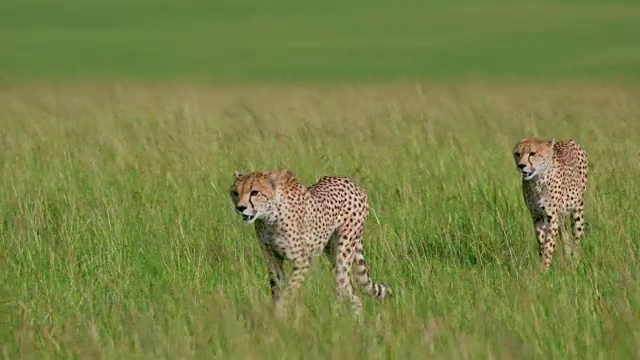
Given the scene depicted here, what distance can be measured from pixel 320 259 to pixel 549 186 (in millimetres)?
1330

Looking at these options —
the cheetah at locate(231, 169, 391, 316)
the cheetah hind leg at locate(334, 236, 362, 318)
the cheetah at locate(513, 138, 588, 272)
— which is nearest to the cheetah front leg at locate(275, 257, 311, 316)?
the cheetah at locate(231, 169, 391, 316)

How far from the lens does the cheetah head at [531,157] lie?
564 centimetres

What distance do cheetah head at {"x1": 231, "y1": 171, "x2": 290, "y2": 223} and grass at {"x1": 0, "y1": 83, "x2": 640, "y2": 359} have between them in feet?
0.66

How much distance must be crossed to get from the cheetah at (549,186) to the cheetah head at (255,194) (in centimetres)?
138

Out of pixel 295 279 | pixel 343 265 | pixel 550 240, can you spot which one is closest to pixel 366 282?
pixel 343 265

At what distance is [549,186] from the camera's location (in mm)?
5750

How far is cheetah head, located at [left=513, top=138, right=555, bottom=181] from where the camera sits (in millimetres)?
5645

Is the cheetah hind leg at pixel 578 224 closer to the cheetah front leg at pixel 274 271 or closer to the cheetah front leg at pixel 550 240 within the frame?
the cheetah front leg at pixel 550 240

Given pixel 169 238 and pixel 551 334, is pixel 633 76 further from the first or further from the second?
pixel 551 334

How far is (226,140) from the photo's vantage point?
Answer: 8.50 m

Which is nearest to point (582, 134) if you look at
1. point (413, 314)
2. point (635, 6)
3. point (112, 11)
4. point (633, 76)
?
point (413, 314)

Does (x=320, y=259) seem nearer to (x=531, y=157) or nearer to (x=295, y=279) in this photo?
(x=295, y=279)

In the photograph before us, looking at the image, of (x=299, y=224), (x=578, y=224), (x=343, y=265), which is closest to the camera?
(x=299, y=224)

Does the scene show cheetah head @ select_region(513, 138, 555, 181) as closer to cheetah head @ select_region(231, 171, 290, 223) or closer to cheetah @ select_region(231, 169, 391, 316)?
cheetah @ select_region(231, 169, 391, 316)
